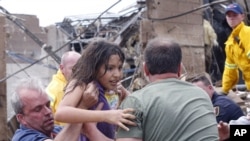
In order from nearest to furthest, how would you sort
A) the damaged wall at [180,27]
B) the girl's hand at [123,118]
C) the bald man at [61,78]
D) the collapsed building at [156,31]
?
the girl's hand at [123,118] → the bald man at [61,78] → the collapsed building at [156,31] → the damaged wall at [180,27]

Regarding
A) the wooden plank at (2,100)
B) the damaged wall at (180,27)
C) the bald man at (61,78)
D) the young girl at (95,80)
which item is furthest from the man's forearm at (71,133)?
the damaged wall at (180,27)

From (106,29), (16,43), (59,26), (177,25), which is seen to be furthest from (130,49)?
(16,43)

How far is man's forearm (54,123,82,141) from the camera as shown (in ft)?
9.21

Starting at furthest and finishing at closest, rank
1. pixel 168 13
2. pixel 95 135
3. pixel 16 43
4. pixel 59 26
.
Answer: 1. pixel 16 43
2. pixel 59 26
3. pixel 168 13
4. pixel 95 135

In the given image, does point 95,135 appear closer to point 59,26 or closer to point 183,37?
point 183,37

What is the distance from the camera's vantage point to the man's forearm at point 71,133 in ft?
9.21

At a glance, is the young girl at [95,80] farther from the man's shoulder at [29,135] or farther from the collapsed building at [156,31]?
the collapsed building at [156,31]

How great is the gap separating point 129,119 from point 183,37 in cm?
577

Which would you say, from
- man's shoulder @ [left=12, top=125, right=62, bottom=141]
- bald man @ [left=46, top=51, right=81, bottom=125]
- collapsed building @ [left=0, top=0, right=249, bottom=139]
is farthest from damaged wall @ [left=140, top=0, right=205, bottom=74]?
man's shoulder @ [left=12, top=125, right=62, bottom=141]

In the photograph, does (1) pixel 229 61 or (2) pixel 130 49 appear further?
(2) pixel 130 49

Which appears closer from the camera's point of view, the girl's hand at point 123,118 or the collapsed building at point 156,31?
the girl's hand at point 123,118

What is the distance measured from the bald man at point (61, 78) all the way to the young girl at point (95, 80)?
1458mm

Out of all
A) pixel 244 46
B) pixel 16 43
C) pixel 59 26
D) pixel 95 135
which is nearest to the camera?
pixel 95 135

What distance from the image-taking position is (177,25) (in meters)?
8.26
